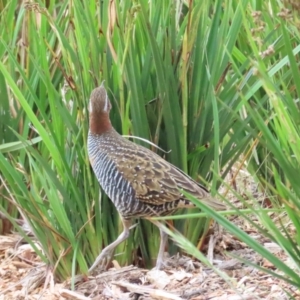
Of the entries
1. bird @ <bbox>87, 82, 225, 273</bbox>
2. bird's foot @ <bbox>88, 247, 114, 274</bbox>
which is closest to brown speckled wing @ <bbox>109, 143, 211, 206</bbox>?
bird @ <bbox>87, 82, 225, 273</bbox>

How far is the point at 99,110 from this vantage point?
9.68 feet

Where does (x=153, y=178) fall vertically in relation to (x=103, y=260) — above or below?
above

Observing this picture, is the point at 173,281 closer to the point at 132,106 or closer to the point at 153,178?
the point at 153,178

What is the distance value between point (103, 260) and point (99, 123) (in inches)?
23.5

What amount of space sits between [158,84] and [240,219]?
1.02 meters

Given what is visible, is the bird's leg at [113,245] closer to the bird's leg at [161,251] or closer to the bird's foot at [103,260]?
the bird's foot at [103,260]

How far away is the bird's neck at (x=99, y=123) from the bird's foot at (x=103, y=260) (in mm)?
473

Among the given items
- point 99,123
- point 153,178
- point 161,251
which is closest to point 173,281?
point 161,251

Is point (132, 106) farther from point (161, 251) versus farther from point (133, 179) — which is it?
point (161, 251)

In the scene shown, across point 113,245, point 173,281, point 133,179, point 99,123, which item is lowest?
point 173,281

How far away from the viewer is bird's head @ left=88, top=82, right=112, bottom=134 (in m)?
2.92

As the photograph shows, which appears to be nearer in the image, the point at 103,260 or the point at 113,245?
the point at 113,245

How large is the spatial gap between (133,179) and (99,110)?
30cm

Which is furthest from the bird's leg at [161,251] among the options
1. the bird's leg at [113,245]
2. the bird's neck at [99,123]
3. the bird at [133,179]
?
the bird's neck at [99,123]
